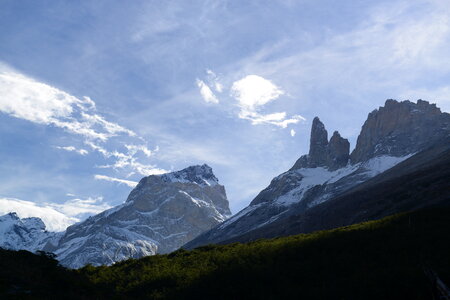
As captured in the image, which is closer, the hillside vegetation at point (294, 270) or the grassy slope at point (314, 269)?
the hillside vegetation at point (294, 270)

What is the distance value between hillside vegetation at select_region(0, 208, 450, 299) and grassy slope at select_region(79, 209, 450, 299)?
59 millimetres

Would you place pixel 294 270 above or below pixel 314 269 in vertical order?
above

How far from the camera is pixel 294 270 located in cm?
3428

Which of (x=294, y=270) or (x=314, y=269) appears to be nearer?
(x=314, y=269)

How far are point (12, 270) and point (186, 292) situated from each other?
11819 millimetres

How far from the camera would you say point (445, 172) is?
121m

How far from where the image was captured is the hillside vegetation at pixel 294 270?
2861 centimetres

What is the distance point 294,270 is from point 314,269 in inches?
58.8

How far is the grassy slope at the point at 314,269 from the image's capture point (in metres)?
29.7

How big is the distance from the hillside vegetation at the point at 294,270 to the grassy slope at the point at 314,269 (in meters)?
0.06

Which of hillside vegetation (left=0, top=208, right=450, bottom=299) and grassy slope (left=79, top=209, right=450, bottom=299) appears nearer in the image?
hillside vegetation (left=0, top=208, right=450, bottom=299)

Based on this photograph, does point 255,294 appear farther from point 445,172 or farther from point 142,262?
point 445,172

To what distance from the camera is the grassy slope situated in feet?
97.5

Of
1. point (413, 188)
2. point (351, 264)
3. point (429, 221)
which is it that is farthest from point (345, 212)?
point (351, 264)
